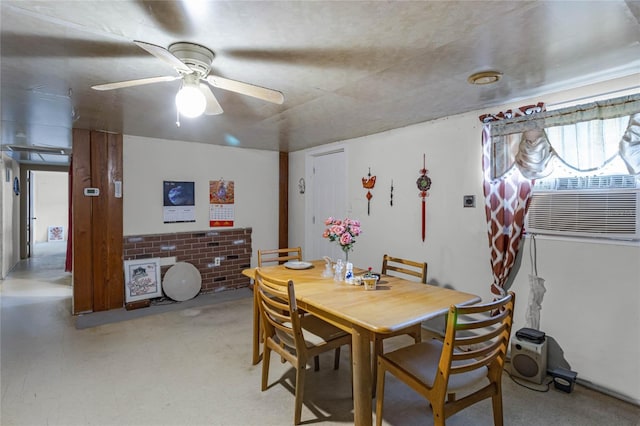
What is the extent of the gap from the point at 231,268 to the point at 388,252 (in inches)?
96.4

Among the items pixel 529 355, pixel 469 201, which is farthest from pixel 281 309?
pixel 469 201

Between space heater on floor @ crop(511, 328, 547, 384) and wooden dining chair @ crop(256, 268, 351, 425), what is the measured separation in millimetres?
1315

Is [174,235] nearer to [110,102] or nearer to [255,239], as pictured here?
[255,239]

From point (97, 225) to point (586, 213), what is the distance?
4.75m

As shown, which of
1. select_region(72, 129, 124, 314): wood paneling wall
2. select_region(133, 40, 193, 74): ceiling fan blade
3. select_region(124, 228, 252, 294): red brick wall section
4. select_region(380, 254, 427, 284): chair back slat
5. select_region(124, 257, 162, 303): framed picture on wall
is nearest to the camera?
select_region(133, 40, 193, 74): ceiling fan blade

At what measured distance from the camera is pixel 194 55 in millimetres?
1749

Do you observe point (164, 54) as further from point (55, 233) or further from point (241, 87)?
point (55, 233)

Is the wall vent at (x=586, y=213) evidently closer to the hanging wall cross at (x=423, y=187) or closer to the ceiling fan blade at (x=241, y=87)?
the hanging wall cross at (x=423, y=187)

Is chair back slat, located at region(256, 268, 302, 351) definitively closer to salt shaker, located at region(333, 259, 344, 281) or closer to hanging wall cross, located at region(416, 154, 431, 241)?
salt shaker, located at region(333, 259, 344, 281)

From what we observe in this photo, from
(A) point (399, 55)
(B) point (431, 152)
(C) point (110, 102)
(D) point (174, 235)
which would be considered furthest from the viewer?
(D) point (174, 235)

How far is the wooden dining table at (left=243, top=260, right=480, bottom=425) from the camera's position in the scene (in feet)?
5.55

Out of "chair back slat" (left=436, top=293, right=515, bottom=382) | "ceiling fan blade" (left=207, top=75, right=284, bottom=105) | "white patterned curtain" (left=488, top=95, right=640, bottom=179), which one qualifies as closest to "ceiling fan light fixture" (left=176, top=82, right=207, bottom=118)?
"ceiling fan blade" (left=207, top=75, right=284, bottom=105)

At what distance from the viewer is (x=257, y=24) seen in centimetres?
152

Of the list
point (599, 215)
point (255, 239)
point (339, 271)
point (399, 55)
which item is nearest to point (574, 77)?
point (599, 215)
